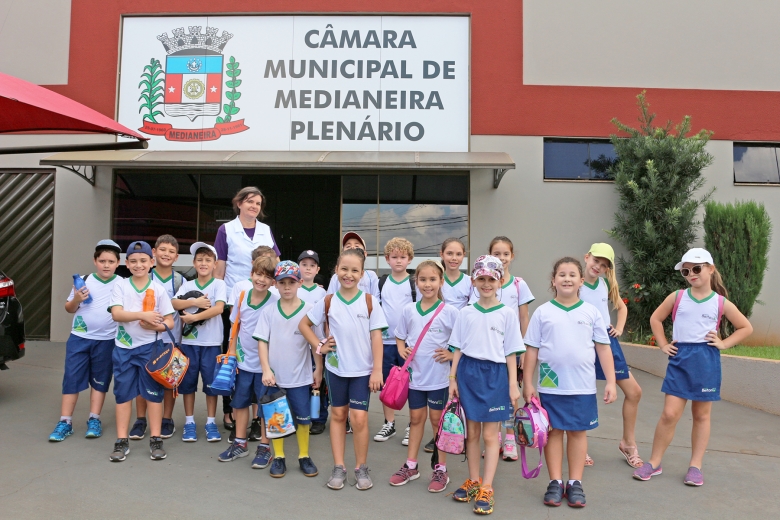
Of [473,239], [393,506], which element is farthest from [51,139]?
[393,506]

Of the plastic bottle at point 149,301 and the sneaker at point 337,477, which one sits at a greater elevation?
the plastic bottle at point 149,301

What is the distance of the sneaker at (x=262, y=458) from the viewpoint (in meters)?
4.15

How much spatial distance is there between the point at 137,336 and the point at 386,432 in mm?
2194

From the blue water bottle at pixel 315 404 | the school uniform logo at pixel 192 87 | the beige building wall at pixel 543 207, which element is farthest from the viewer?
the school uniform logo at pixel 192 87

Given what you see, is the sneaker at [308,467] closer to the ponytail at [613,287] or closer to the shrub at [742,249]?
the ponytail at [613,287]

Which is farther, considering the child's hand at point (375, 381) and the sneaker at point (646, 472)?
the sneaker at point (646, 472)

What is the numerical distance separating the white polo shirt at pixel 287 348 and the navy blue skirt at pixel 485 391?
116cm

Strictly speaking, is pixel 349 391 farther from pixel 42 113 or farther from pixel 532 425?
pixel 42 113

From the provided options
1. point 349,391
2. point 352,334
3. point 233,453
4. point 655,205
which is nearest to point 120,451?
point 233,453

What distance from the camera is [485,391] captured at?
3598 mm

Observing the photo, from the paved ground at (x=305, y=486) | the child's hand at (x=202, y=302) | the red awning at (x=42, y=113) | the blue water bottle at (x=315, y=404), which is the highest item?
the red awning at (x=42, y=113)

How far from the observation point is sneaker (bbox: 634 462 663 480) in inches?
161

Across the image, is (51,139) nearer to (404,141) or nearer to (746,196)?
(404,141)

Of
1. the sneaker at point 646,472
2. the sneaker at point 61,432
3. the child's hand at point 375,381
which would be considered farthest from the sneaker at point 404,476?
the sneaker at point 61,432
